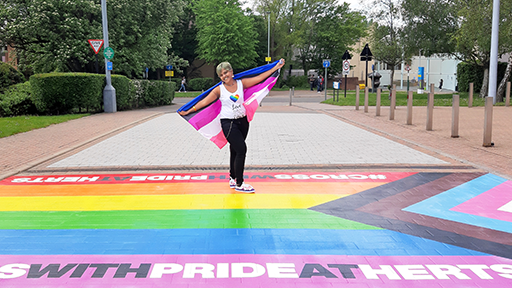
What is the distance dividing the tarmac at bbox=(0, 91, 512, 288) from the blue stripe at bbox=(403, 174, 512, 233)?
0.9 inches

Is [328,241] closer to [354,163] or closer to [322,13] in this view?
[354,163]

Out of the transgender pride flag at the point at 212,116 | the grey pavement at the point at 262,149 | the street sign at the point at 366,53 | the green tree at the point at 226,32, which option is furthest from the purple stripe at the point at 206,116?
the green tree at the point at 226,32

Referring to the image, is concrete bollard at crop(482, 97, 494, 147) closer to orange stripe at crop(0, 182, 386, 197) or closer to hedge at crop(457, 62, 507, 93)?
orange stripe at crop(0, 182, 386, 197)

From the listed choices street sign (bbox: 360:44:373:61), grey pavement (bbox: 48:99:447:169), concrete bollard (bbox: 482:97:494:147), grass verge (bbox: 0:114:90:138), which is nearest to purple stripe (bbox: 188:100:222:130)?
grey pavement (bbox: 48:99:447:169)

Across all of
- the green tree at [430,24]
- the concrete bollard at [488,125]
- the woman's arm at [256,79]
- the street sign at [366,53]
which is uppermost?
the green tree at [430,24]

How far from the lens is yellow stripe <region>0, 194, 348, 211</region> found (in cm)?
627

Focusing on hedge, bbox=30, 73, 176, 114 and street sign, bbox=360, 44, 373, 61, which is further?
street sign, bbox=360, 44, 373, 61

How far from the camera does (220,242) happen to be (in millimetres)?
4863

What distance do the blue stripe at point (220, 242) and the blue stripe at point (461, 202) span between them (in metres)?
0.95

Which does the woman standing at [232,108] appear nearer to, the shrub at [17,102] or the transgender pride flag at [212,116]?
the transgender pride flag at [212,116]

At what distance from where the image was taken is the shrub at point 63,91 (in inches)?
770

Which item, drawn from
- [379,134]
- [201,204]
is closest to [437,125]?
[379,134]

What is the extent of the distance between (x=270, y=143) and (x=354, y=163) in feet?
10.4

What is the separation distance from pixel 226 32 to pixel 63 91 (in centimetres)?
3104
